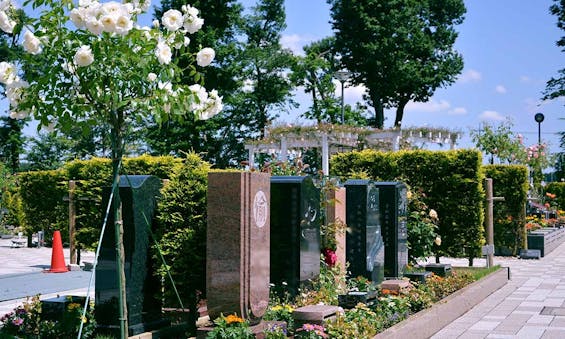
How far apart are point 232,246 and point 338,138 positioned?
20.0 meters

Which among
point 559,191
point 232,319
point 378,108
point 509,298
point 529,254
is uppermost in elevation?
point 378,108

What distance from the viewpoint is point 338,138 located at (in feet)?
86.7

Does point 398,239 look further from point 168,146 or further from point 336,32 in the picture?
point 336,32

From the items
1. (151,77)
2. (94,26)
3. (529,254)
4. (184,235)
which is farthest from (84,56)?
(529,254)

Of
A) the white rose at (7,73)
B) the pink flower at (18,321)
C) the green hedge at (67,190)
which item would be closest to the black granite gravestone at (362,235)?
the pink flower at (18,321)

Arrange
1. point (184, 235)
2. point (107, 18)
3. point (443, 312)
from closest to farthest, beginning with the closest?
1. point (107, 18)
2. point (184, 235)
3. point (443, 312)

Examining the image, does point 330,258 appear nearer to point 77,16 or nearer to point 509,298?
point 509,298

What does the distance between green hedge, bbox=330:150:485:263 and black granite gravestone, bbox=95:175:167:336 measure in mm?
9384

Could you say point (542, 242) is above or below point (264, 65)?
below

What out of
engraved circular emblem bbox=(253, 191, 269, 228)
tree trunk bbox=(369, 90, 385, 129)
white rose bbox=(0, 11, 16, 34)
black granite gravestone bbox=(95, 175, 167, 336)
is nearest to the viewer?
white rose bbox=(0, 11, 16, 34)

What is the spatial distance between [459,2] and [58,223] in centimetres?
3267

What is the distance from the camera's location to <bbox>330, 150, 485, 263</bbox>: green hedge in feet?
54.2

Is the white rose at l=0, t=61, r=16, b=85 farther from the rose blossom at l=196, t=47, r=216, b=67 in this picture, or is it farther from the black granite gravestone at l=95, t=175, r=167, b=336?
the black granite gravestone at l=95, t=175, r=167, b=336

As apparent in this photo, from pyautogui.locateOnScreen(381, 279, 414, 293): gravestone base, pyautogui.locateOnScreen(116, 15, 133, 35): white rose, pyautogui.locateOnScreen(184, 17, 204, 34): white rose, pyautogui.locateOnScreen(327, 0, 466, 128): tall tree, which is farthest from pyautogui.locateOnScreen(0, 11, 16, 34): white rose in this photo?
pyautogui.locateOnScreen(327, 0, 466, 128): tall tree
